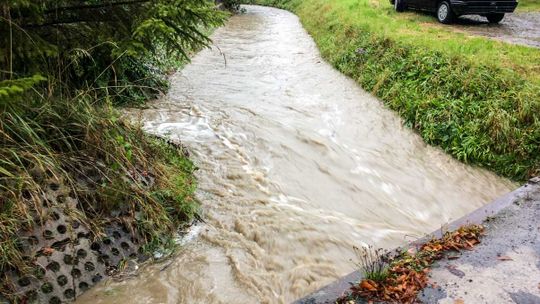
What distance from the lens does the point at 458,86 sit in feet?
26.8

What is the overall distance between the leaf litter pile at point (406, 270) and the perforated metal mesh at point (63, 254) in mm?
2230

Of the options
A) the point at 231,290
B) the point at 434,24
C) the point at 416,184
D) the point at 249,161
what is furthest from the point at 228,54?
the point at 231,290

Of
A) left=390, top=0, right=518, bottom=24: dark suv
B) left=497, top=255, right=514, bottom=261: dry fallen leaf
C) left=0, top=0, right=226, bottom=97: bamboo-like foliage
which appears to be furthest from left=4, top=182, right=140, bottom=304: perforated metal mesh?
left=390, top=0, right=518, bottom=24: dark suv

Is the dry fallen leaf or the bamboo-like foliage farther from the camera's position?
the bamboo-like foliage

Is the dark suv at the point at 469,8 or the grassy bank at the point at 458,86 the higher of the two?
the dark suv at the point at 469,8

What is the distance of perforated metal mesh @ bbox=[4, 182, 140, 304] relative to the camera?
355cm

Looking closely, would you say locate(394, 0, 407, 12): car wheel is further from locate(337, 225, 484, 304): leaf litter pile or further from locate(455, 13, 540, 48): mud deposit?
locate(337, 225, 484, 304): leaf litter pile

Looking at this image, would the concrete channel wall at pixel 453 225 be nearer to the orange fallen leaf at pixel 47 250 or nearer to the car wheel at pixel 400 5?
the orange fallen leaf at pixel 47 250

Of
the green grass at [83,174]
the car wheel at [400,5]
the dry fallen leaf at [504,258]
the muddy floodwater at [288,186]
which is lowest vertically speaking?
the muddy floodwater at [288,186]

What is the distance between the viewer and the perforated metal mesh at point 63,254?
3.55 m

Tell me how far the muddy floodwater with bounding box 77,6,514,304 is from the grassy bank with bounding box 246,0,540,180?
0.35 m

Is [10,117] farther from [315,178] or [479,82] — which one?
[479,82]

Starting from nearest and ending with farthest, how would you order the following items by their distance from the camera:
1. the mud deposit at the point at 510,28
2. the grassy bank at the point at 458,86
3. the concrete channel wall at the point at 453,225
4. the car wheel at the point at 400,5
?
the concrete channel wall at the point at 453,225, the grassy bank at the point at 458,86, the mud deposit at the point at 510,28, the car wheel at the point at 400,5

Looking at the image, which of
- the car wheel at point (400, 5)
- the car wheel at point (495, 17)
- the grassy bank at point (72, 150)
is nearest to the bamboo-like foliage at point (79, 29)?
the grassy bank at point (72, 150)
